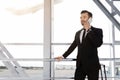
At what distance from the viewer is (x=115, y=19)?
132 inches

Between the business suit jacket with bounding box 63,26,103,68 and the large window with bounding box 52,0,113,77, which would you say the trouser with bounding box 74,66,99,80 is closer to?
the business suit jacket with bounding box 63,26,103,68

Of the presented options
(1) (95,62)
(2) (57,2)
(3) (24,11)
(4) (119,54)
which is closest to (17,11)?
(3) (24,11)

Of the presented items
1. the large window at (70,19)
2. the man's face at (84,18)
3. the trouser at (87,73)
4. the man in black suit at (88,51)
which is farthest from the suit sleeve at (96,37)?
the large window at (70,19)

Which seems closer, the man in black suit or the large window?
the man in black suit

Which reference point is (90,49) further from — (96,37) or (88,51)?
(96,37)

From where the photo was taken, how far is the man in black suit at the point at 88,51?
8.05ft

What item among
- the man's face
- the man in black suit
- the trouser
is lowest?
the trouser

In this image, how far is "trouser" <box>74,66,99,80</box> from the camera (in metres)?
2.46

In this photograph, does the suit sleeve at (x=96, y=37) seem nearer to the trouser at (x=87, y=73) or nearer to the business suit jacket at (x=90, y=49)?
the business suit jacket at (x=90, y=49)

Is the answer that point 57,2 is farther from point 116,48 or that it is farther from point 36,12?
point 116,48

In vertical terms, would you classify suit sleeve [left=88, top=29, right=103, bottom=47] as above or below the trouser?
above

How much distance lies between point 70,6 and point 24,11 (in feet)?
2.44

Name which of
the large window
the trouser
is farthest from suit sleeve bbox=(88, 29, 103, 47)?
the large window

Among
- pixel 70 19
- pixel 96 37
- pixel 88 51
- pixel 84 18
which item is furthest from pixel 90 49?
pixel 70 19
